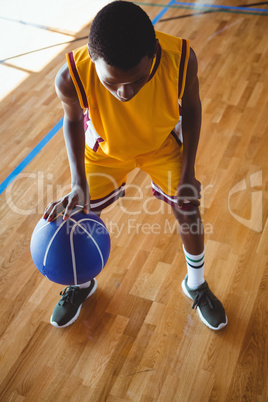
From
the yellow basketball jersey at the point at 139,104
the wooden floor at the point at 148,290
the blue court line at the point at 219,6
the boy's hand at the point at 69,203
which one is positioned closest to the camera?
the yellow basketball jersey at the point at 139,104

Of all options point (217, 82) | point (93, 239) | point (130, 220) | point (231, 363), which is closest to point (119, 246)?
point (130, 220)

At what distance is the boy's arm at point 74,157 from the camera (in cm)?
160

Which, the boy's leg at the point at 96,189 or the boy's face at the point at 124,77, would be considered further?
the boy's leg at the point at 96,189

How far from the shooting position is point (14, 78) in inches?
150

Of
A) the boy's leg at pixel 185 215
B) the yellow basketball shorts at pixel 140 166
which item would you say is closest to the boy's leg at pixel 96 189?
the yellow basketball shorts at pixel 140 166

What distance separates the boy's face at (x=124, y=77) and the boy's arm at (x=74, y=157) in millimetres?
282

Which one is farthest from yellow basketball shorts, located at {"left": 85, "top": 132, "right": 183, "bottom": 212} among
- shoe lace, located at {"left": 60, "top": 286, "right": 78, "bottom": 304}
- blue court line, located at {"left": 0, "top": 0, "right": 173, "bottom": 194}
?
blue court line, located at {"left": 0, "top": 0, "right": 173, "bottom": 194}

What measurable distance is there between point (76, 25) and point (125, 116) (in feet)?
11.1

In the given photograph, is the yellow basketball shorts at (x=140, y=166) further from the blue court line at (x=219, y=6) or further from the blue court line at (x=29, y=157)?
the blue court line at (x=219, y=6)

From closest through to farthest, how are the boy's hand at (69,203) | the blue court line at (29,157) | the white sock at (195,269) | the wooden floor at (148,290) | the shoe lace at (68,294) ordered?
the boy's hand at (69,203) < the wooden floor at (148,290) < the white sock at (195,269) < the shoe lace at (68,294) < the blue court line at (29,157)

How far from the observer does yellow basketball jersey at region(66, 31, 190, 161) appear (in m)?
1.49

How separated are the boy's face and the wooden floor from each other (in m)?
1.09

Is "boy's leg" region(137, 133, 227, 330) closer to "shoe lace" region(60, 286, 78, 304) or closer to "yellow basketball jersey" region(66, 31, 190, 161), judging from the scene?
"yellow basketball jersey" region(66, 31, 190, 161)

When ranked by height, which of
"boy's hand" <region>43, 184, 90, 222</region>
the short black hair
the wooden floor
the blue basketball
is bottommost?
the wooden floor
